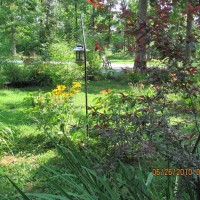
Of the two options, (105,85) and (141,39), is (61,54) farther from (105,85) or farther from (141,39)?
(141,39)

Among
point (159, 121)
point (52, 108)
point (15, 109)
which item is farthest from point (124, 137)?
point (15, 109)

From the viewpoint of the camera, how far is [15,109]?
6469 millimetres

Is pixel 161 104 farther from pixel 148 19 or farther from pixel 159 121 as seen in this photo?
pixel 148 19

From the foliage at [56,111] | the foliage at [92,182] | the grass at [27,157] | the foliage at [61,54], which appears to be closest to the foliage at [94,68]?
the foliage at [61,54]

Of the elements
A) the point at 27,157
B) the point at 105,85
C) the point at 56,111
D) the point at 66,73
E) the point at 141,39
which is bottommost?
the point at 27,157

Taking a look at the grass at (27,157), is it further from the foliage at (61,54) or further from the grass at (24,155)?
the foliage at (61,54)

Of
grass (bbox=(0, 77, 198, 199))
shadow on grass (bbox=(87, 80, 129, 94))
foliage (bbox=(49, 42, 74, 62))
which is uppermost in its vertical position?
foliage (bbox=(49, 42, 74, 62))

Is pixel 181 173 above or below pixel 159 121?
below

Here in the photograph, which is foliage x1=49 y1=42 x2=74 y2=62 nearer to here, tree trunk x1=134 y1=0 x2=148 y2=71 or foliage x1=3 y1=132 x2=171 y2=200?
tree trunk x1=134 y1=0 x2=148 y2=71

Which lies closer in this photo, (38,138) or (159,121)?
(159,121)

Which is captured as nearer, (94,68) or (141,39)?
(141,39)

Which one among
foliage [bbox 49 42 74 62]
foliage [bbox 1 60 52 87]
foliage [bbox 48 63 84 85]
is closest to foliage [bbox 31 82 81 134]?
foliage [bbox 48 63 84 85]

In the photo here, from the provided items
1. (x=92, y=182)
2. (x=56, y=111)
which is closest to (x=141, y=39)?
(x=92, y=182)

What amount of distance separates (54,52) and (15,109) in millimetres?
3666
